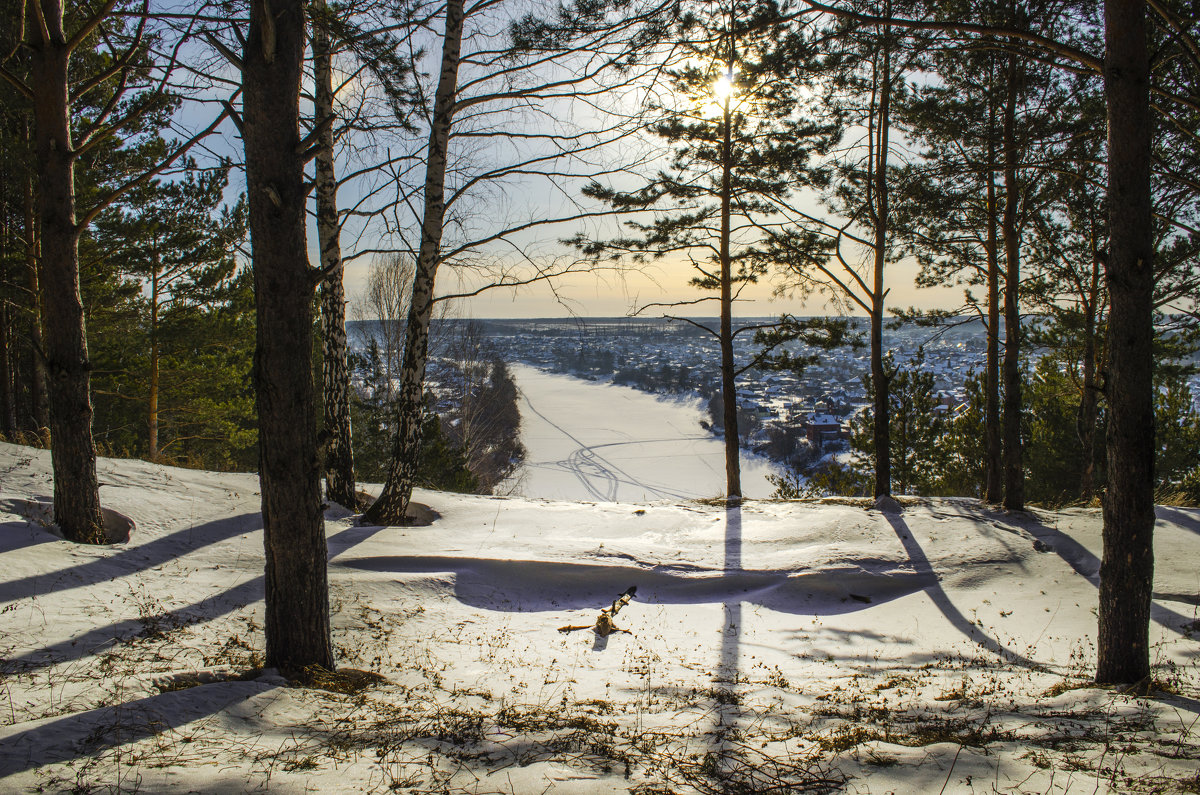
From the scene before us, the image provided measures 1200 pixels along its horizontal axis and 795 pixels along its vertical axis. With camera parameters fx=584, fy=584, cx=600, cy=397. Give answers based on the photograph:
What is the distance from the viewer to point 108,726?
8.29ft

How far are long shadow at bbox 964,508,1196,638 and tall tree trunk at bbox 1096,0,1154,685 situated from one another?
218 cm

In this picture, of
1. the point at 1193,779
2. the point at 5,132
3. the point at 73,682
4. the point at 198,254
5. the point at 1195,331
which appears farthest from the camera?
the point at 198,254

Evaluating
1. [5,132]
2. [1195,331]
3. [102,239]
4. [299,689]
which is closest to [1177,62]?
[1195,331]

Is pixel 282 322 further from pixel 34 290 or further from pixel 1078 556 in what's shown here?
pixel 34 290

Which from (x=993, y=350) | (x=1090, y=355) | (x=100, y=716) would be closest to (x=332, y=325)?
(x=100, y=716)

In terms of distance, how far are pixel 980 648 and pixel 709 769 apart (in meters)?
3.77

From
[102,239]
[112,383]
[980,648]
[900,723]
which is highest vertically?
[102,239]

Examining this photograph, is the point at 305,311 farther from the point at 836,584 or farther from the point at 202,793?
the point at 836,584

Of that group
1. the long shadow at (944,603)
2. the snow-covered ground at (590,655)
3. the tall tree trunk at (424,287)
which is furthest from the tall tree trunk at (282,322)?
the long shadow at (944,603)

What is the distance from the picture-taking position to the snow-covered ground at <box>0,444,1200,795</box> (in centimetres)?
246

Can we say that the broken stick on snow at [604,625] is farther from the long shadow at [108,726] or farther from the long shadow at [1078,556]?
the long shadow at [1078,556]

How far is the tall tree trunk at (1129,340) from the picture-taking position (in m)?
3.71

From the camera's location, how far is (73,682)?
3.07 m

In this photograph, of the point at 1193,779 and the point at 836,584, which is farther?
the point at 836,584
